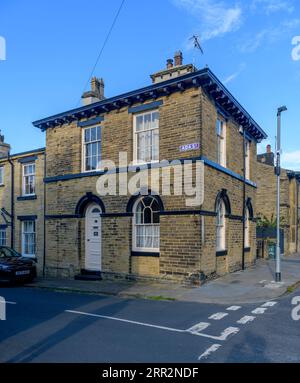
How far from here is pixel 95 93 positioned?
53.5 ft

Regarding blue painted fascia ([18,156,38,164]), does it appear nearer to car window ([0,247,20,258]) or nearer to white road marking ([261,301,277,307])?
car window ([0,247,20,258])

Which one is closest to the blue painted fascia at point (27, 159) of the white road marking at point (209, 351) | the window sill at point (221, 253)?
the window sill at point (221, 253)

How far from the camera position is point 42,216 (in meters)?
16.8

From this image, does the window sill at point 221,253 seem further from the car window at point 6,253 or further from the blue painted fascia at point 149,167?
the car window at point 6,253

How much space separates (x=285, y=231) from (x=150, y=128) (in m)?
16.4

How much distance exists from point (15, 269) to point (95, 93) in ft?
28.5

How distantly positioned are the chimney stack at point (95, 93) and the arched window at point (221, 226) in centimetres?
762

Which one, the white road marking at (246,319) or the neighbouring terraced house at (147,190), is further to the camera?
the neighbouring terraced house at (147,190)

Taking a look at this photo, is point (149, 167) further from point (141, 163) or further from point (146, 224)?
point (146, 224)

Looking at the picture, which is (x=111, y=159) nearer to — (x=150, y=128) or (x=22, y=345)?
(x=150, y=128)

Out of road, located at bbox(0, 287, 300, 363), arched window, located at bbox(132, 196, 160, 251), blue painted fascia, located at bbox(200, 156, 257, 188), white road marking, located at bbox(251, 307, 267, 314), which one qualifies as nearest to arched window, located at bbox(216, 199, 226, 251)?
blue painted fascia, located at bbox(200, 156, 257, 188)

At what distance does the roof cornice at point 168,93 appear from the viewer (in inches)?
472
